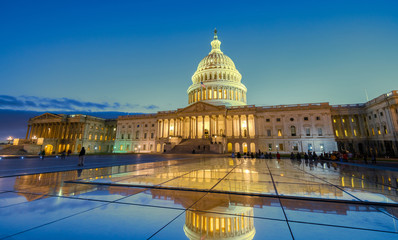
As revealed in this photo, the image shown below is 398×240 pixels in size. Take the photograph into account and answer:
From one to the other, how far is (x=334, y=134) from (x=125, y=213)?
6706 cm

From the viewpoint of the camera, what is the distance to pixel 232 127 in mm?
58938

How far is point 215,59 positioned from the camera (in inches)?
3300

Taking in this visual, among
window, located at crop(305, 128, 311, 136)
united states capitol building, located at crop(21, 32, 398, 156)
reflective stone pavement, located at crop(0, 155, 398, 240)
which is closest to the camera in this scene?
reflective stone pavement, located at crop(0, 155, 398, 240)

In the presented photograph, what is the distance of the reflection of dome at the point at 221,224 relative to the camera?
2906 millimetres

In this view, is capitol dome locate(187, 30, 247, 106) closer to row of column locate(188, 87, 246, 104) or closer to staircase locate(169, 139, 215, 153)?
row of column locate(188, 87, 246, 104)

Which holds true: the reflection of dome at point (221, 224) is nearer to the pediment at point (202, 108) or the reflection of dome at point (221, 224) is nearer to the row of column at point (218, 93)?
the pediment at point (202, 108)

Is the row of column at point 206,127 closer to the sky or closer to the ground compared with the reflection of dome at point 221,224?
closer to the sky

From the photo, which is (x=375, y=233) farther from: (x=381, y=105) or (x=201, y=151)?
(x=381, y=105)

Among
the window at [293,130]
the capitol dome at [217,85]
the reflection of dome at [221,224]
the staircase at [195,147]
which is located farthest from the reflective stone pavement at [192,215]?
the capitol dome at [217,85]

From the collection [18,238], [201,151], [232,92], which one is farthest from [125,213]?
[232,92]

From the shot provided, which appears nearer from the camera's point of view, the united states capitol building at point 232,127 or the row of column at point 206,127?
the united states capitol building at point 232,127

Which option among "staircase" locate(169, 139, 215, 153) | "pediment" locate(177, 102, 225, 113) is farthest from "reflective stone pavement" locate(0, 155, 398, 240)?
"pediment" locate(177, 102, 225, 113)

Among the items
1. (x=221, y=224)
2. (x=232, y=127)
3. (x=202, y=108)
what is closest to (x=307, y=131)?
(x=232, y=127)

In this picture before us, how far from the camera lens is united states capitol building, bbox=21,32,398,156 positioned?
161 feet
